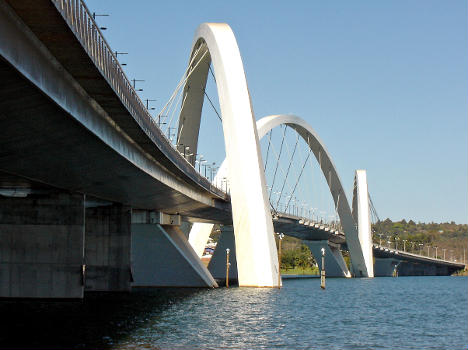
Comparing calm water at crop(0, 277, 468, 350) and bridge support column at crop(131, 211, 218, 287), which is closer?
calm water at crop(0, 277, 468, 350)

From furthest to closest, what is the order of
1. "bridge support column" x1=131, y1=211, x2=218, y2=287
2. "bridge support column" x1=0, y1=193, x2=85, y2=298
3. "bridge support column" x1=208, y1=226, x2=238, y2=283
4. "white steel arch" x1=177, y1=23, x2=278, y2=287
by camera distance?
"bridge support column" x1=208, y1=226, x2=238, y2=283, "bridge support column" x1=131, y1=211, x2=218, y2=287, "white steel arch" x1=177, y1=23, x2=278, y2=287, "bridge support column" x1=0, y1=193, x2=85, y2=298

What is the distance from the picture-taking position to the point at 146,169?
46156mm

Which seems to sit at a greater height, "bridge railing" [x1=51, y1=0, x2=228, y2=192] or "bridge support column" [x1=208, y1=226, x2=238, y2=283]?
"bridge railing" [x1=51, y1=0, x2=228, y2=192]

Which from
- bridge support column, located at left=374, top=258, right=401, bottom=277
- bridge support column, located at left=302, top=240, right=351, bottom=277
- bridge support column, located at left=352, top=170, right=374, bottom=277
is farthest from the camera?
bridge support column, located at left=374, top=258, right=401, bottom=277

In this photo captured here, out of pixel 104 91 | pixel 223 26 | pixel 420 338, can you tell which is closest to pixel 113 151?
pixel 104 91

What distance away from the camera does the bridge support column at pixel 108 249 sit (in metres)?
63.3

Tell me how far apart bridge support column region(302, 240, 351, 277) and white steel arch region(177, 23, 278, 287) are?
269ft

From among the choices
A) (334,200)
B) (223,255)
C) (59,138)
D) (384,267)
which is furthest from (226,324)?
(384,267)

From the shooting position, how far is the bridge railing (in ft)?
72.8

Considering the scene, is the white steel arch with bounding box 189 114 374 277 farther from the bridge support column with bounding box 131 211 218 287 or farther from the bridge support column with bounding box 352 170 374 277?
the bridge support column with bounding box 131 211 218 287

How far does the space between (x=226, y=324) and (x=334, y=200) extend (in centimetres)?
9032

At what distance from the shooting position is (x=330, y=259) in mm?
148750

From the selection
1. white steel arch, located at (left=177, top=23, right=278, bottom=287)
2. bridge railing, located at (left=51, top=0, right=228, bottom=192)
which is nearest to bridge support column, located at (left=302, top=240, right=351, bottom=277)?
white steel arch, located at (left=177, top=23, right=278, bottom=287)

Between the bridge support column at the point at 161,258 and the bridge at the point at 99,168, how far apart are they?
0.11 m
